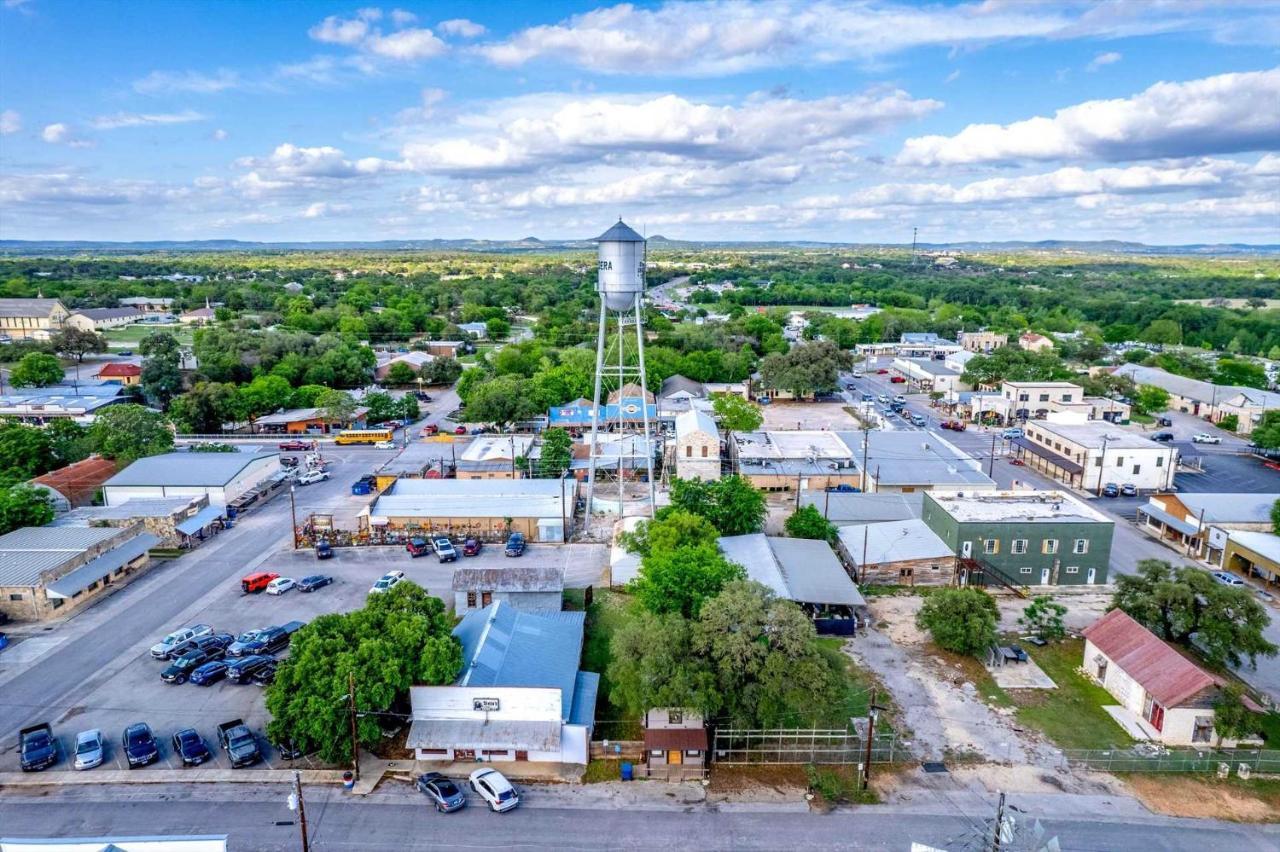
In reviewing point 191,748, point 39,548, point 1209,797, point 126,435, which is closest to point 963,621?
point 1209,797

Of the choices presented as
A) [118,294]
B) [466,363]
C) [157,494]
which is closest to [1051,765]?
[157,494]

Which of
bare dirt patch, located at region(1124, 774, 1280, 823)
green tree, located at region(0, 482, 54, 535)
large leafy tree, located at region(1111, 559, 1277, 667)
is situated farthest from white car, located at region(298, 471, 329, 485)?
bare dirt patch, located at region(1124, 774, 1280, 823)

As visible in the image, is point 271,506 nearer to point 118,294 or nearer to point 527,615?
point 527,615

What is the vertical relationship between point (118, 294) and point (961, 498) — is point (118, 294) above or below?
above

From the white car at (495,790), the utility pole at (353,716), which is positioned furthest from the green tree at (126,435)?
the white car at (495,790)

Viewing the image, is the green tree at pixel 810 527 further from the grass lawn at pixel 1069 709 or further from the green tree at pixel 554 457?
the green tree at pixel 554 457

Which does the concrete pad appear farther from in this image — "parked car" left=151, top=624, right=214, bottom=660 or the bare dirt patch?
"parked car" left=151, top=624, right=214, bottom=660
